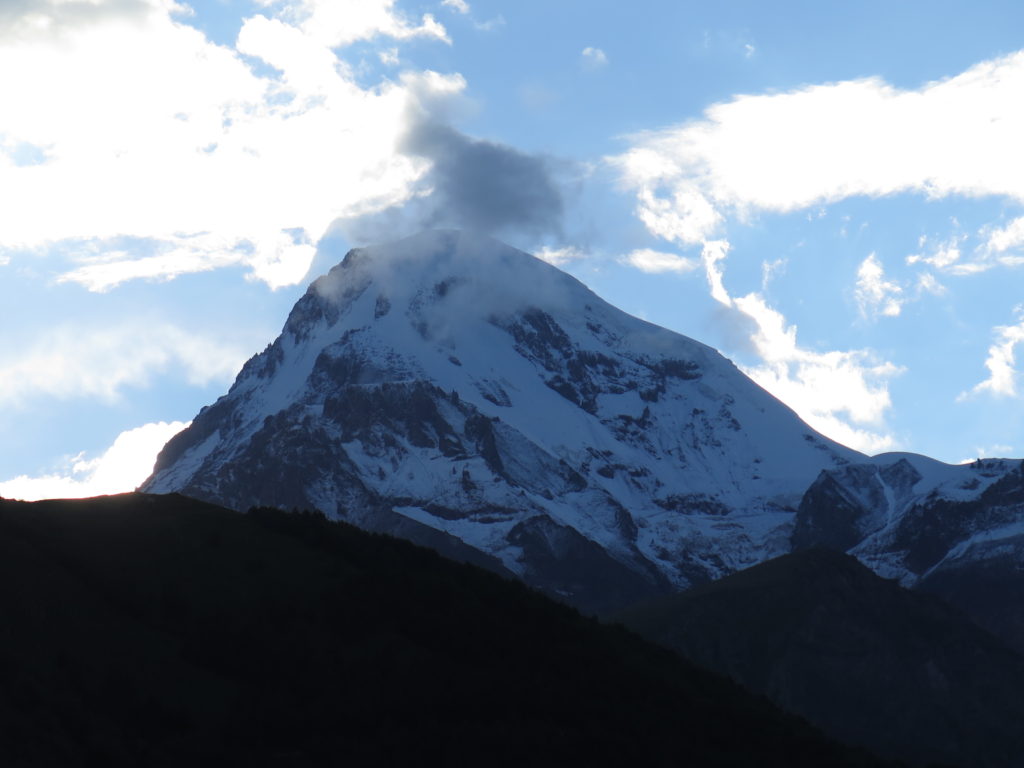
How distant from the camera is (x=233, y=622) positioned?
81188 mm

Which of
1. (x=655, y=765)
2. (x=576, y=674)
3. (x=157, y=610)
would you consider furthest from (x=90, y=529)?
(x=655, y=765)

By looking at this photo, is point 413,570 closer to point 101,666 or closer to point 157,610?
point 157,610

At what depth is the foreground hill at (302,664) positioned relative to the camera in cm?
6862

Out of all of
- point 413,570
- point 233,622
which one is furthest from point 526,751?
point 413,570

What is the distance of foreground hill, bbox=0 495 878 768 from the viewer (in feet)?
225

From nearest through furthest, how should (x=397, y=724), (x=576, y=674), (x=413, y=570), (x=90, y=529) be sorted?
(x=397, y=724)
(x=576, y=674)
(x=90, y=529)
(x=413, y=570)

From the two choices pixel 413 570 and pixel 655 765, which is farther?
pixel 413 570

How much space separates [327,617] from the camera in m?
85.1

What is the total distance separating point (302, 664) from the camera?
258 feet

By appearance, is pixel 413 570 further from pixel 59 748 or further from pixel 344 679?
pixel 59 748

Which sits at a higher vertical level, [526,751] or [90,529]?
[90,529]

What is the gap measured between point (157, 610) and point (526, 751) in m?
19.3

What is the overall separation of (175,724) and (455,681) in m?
15.5

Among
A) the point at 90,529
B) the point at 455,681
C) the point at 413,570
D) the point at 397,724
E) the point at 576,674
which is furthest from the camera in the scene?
the point at 413,570
